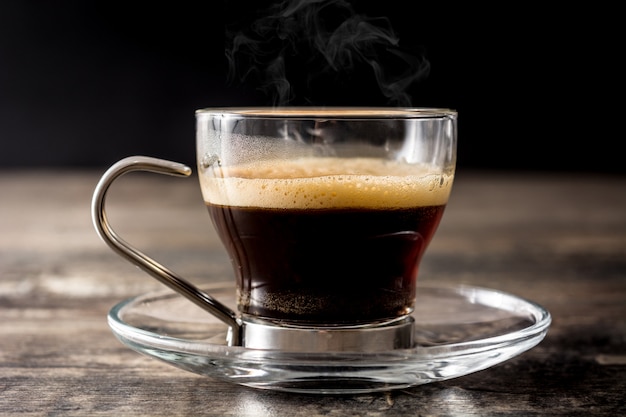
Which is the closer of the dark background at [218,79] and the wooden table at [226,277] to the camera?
the wooden table at [226,277]

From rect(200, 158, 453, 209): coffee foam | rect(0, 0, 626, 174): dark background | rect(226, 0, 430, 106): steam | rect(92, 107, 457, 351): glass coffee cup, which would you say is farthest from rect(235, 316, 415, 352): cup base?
rect(0, 0, 626, 174): dark background

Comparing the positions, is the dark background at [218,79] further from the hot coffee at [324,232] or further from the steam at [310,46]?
the hot coffee at [324,232]

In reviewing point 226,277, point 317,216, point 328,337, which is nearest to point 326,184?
point 317,216

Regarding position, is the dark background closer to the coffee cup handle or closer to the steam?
the steam

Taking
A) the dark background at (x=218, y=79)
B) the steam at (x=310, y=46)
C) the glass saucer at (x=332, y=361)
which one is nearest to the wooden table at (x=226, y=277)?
the glass saucer at (x=332, y=361)

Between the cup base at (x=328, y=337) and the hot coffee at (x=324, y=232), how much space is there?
0.01 metres

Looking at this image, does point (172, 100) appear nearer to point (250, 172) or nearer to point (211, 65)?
point (211, 65)

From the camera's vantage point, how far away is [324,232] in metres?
0.85

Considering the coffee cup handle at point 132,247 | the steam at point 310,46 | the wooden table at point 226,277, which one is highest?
the steam at point 310,46

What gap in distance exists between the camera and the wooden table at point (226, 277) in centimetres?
76

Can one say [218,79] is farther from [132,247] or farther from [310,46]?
Result: [132,247]

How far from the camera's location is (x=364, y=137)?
89cm

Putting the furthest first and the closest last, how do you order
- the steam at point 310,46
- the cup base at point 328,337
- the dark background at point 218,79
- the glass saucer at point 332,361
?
the dark background at point 218,79 → the steam at point 310,46 → the cup base at point 328,337 → the glass saucer at point 332,361

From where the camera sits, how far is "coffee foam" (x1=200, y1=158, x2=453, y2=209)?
849mm
